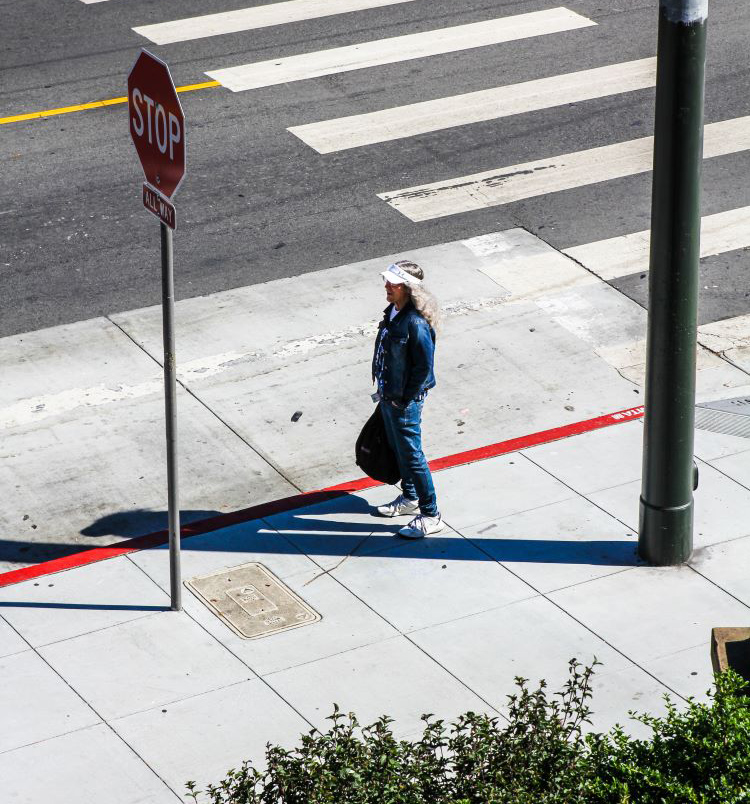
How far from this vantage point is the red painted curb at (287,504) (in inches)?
357

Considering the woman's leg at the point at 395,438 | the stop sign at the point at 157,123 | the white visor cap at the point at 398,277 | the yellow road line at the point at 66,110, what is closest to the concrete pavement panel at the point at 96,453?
the woman's leg at the point at 395,438

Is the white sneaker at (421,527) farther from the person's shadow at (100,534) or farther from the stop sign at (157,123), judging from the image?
the stop sign at (157,123)

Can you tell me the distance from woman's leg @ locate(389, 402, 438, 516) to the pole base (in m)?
1.28

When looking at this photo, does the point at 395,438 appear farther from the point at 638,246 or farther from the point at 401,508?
the point at 638,246

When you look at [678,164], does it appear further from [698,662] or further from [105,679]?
[105,679]

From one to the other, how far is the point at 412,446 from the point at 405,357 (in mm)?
563

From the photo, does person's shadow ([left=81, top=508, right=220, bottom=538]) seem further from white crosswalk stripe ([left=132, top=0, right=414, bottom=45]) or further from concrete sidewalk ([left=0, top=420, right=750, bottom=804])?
white crosswalk stripe ([left=132, top=0, right=414, bottom=45])

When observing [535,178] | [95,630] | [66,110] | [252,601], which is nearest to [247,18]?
[66,110]

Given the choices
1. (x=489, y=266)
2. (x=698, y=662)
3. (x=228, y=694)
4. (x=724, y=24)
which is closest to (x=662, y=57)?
(x=698, y=662)

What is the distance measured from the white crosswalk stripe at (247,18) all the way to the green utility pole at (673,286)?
33.3 ft

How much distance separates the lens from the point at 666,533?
8.83m

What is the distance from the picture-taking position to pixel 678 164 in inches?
318

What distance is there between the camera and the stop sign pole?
Answer: 24.4ft

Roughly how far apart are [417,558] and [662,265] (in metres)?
2.27
